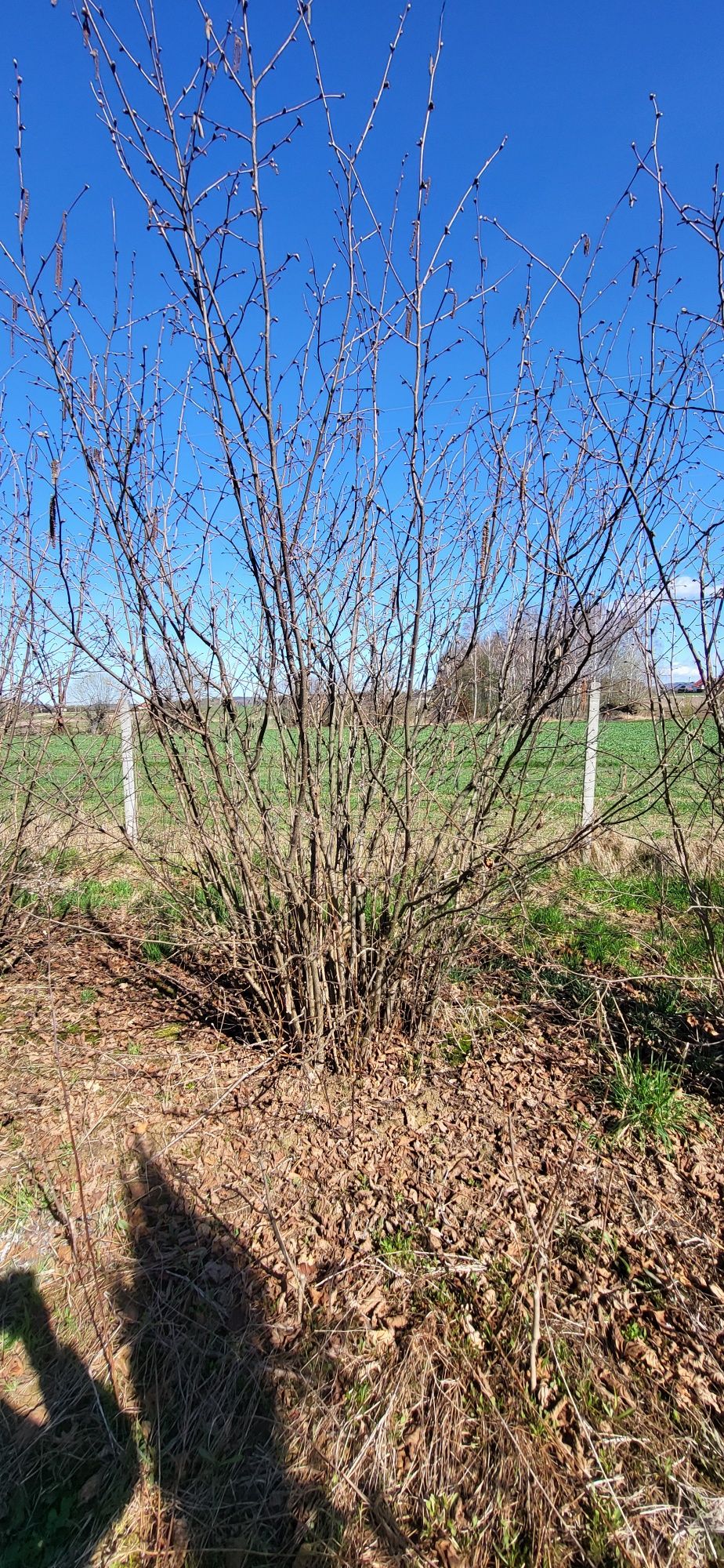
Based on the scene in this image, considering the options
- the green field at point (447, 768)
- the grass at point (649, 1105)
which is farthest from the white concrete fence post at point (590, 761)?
the grass at point (649, 1105)

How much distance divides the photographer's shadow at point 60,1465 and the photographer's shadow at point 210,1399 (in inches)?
3.2

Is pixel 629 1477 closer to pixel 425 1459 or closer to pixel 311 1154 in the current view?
pixel 425 1459

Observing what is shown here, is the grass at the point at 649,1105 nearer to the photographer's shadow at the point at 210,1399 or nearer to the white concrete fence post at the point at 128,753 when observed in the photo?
the photographer's shadow at the point at 210,1399

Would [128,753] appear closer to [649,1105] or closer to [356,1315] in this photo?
[356,1315]

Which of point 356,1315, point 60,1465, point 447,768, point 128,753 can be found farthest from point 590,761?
point 60,1465

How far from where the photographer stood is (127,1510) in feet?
4.89

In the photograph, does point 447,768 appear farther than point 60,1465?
Yes

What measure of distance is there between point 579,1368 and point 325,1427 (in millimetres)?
660

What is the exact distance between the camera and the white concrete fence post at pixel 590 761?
270cm

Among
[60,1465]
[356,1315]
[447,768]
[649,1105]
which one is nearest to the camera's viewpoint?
[60,1465]

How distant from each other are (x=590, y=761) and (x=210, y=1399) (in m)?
3.81

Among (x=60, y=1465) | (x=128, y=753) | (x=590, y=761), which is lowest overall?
(x=60, y=1465)

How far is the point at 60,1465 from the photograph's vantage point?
62.2 inches

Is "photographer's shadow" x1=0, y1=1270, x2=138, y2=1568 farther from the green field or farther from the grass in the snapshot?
the green field
